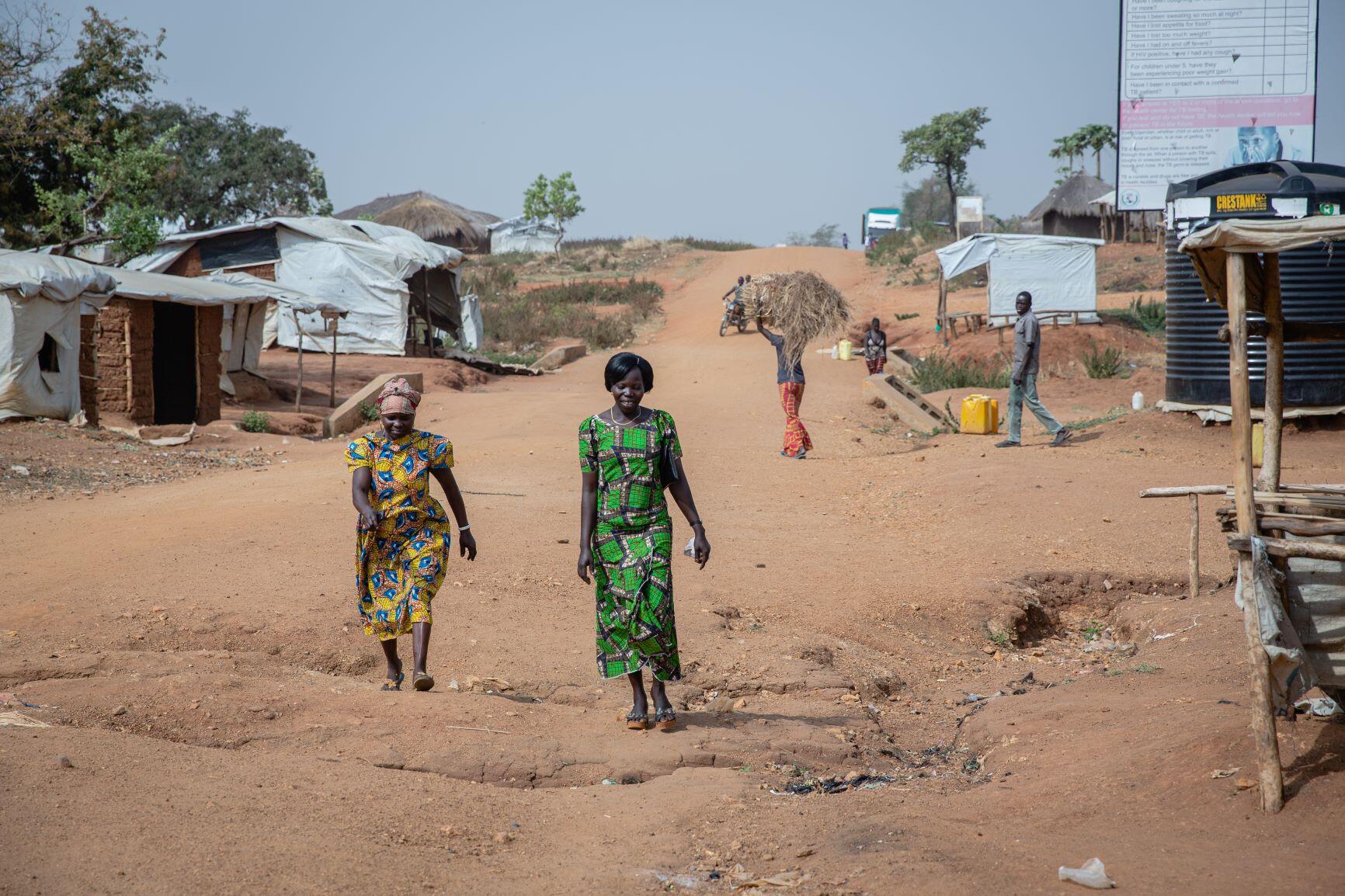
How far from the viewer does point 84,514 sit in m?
8.69

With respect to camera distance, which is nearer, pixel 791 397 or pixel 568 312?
pixel 791 397

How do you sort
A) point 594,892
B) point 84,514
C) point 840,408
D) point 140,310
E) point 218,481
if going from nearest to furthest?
1. point 594,892
2. point 84,514
3. point 218,481
4. point 140,310
5. point 840,408

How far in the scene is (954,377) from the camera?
709 inches

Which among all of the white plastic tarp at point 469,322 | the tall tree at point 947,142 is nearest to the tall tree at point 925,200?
the tall tree at point 947,142

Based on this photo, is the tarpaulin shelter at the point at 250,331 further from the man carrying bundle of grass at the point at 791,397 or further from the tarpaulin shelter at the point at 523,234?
the tarpaulin shelter at the point at 523,234

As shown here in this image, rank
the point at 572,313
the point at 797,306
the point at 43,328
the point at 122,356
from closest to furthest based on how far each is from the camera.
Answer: the point at 43,328 < the point at 797,306 < the point at 122,356 < the point at 572,313

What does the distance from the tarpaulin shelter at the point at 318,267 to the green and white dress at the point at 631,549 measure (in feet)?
63.8

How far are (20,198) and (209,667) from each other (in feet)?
59.4

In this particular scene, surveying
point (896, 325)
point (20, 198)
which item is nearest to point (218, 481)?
point (20, 198)

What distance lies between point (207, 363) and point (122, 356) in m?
1.64

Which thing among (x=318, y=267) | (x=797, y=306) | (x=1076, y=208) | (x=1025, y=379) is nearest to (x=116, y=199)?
(x=318, y=267)

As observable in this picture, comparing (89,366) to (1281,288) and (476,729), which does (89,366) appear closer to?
(476,729)

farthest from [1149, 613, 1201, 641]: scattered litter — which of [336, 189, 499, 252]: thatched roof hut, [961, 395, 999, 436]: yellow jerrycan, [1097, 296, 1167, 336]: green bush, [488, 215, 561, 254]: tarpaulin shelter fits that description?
[488, 215, 561, 254]: tarpaulin shelter

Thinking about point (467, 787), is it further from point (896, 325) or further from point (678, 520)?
point (896, 325)
